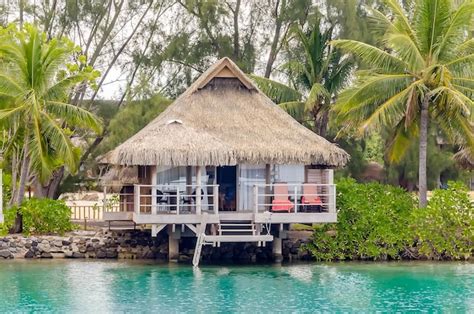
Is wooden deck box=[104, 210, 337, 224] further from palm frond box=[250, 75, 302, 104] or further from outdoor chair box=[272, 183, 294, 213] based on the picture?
palm frond box=[250, 75, 302, 104]

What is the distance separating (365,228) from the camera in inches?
1127

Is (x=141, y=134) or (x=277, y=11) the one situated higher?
(x=277, y=11)

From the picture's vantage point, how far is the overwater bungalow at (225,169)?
26.8 meters

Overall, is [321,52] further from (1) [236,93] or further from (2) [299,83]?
(1) [236,93]

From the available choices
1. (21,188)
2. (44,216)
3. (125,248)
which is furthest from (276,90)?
(21,188)

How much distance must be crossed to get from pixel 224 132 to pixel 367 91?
4395 mm

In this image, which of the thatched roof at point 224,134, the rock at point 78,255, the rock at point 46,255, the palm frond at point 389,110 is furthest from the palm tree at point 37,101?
the palm frond at point 389,110

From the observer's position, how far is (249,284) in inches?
972

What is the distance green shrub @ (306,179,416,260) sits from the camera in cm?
2853

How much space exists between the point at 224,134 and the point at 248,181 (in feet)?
5.10

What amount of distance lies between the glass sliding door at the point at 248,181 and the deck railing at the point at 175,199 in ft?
2.90

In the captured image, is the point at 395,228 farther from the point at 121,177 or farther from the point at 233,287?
the point at 121,177

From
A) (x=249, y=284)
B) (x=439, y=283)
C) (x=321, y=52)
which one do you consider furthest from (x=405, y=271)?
(x=321, y=52)

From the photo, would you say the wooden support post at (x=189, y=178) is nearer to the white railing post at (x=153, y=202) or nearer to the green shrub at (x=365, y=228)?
the white railing post at (x=153, y=202)
